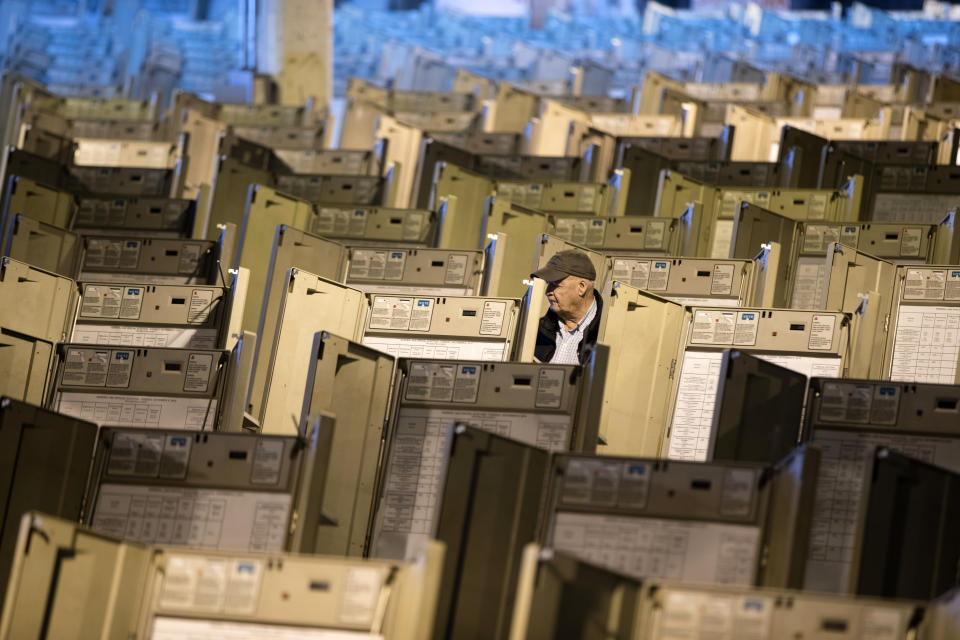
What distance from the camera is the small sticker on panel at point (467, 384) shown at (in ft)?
17.4

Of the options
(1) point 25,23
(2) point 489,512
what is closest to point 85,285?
(2) point 489,512

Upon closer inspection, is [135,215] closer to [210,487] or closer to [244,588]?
[210,487]

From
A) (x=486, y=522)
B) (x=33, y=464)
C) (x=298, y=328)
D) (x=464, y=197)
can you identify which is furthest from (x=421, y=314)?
(x=464, y=197)

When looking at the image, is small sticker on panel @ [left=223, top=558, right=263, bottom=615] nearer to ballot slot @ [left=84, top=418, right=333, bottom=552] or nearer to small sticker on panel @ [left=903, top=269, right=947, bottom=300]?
ballot slot @ [left=84, top=418, right=333, bottom=552]

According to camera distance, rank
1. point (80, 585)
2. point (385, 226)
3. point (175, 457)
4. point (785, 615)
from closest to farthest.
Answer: point (785, 615), point (80, 585), point (175, 457), point (385, 226)

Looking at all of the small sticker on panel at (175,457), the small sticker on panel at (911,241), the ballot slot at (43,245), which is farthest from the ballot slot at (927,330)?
the ballot slot at (43,245)

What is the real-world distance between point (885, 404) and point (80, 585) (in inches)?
104

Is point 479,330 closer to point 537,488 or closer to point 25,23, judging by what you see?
point 537,488

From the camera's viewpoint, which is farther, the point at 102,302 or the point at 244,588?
the point at 102,302

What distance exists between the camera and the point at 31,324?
630cm

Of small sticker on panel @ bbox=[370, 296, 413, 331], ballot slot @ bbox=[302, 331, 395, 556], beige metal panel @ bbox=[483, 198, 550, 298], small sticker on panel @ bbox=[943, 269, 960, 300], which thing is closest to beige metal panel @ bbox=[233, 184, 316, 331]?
beige metal panel @ bbox=[483, 198, 550, 298]

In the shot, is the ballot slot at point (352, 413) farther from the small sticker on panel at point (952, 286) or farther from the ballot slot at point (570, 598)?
the small sticker on panel at point (952, 286)

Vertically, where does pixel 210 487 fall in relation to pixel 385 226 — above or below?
below

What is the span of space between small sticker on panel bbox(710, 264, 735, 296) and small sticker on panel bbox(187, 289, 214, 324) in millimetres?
2164
